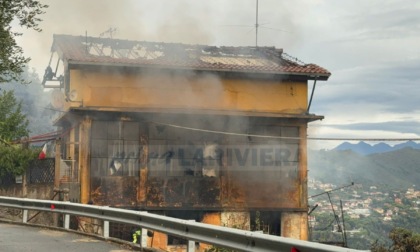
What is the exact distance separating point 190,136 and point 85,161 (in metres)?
4.23

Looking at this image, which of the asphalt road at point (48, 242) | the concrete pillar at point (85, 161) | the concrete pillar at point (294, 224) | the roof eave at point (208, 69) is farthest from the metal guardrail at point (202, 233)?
the concrete pillar at point (294, 224)

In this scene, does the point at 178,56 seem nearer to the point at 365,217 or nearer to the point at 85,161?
the point at 85,161

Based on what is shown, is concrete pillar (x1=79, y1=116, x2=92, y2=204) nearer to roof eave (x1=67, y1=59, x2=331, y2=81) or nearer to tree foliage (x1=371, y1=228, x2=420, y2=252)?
roof eave (x1=67, y1=59, x2=331, y2=81)

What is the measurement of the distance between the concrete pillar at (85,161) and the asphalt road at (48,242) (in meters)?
8.72

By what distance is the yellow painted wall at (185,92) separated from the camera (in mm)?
24938

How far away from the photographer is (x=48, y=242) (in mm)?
12703

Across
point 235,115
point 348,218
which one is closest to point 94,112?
point 235,115

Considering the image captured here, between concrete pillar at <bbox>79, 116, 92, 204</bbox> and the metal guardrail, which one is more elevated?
concrete pillar at <bbox>79, 116, 92, 204</bbox>

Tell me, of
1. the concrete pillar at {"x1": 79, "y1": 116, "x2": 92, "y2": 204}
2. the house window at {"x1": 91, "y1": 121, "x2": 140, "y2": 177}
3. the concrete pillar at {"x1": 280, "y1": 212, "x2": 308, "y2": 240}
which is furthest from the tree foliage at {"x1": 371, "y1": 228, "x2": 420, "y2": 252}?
the concrete pillar at {"x1": 79, "y1": 116, "x2": 92, "y2": 204}

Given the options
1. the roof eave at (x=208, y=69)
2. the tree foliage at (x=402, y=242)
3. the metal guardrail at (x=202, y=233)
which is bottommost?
the tree foliage at (x=402, y=242)

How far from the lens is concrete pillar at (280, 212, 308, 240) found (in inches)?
1024

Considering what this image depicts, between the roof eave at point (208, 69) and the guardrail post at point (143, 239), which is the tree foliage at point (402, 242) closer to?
the roof eave at point (208, 69)

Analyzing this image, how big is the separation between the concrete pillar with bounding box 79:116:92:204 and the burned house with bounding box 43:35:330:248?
0.12 feet

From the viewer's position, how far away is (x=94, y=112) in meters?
24.5
